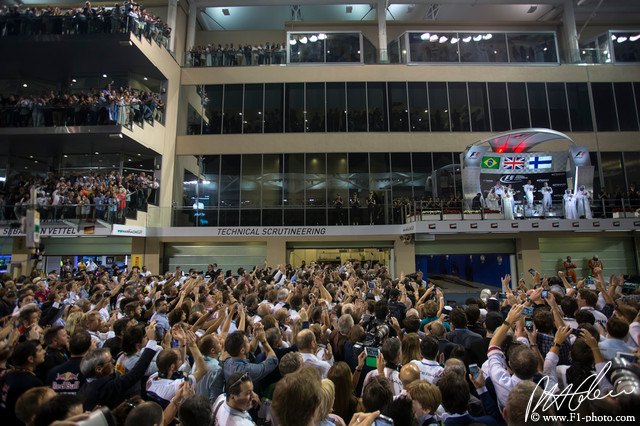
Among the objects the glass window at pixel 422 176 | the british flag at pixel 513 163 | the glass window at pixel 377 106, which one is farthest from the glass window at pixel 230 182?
the british flag at pixel 513 163

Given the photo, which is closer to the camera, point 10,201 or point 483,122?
point 10,201

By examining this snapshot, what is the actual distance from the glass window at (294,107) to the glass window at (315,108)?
371mm

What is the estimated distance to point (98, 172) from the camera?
20953mm

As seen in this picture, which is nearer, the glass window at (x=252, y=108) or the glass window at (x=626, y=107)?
the glass window at (x=252, y=108)

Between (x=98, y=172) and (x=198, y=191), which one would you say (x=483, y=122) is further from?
(x=98, y=172)

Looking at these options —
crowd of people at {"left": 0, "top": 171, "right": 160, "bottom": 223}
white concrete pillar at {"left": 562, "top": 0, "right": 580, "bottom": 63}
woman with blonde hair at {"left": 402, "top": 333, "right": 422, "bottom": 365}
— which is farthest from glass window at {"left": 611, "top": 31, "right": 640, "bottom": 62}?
crowd of people at {"left": 0, "top": 171, "right": 160, "bottom": 223}

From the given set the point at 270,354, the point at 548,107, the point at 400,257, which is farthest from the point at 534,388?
the point at 548,107

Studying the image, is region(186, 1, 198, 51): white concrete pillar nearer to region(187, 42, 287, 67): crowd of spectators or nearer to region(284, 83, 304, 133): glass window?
region(187, 42, 287, 67): crowd of spectators

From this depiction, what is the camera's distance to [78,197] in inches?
650

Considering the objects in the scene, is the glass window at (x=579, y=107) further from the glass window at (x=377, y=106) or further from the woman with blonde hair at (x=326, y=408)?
the woman with blonde hair at (x=326, y=408)

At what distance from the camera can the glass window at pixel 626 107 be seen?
76.0ft

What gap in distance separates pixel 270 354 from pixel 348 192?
19042 millimetres

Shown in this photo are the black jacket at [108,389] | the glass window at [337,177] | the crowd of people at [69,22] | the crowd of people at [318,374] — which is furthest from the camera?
the glass window at [337,177]

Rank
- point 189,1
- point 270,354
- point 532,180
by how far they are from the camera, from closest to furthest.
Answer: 1. point 270,354
2. point 532,180
3. point 189,1
